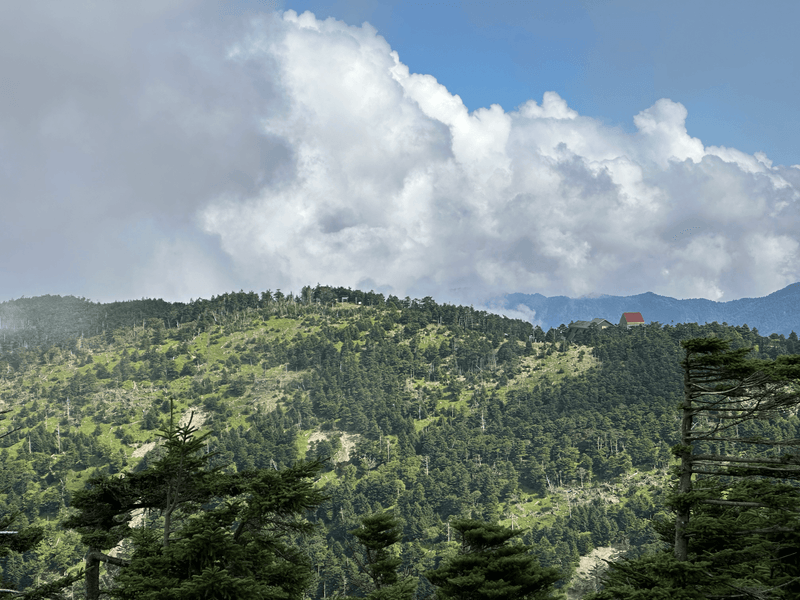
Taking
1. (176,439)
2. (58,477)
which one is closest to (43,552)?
(58,477)

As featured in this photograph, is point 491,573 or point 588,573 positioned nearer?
point 491,573

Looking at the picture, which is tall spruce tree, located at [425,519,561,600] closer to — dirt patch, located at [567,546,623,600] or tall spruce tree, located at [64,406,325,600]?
tall spruce tree, located at [64,406,325,600]

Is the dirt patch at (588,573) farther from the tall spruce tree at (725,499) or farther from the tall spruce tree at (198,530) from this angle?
the tall spruce tree at (198,530)

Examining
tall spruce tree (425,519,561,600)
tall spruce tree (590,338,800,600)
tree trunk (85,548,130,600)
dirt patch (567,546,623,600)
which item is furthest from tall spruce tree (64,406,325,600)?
dirt patch (567,546,623,600)

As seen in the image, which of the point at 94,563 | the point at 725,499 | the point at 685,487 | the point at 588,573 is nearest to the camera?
the point at 685,487

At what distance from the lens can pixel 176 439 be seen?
22.2m

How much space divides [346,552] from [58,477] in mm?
108829

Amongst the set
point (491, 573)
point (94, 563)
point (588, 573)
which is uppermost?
point (94, 563)

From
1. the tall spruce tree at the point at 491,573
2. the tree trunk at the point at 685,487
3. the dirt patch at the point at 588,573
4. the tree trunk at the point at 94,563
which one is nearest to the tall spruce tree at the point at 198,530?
the tree trunk at the point at 94,563

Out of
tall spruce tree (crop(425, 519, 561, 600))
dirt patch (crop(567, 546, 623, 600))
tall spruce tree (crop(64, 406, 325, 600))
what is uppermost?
tall spruce tree (crop(64, 406, 325, 600))

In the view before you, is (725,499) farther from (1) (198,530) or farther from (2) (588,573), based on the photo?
(2) (588,573)

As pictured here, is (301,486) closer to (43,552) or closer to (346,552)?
(346,552)

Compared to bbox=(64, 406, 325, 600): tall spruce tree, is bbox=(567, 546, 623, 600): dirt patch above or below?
below

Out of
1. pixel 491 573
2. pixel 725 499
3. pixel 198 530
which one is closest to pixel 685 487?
pixel 725 499
